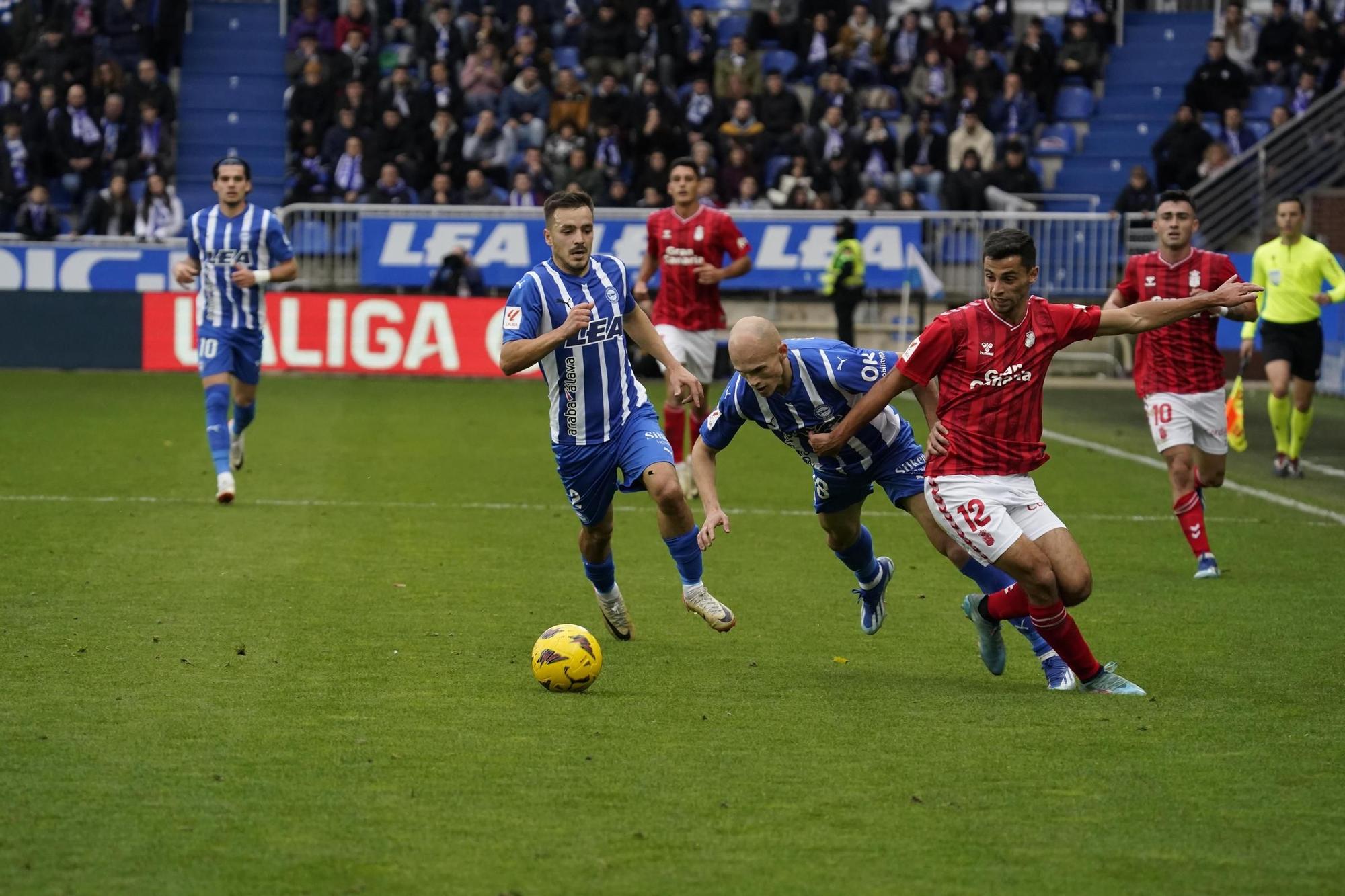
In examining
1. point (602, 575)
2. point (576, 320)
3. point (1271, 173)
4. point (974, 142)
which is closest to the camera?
point (576, 320)

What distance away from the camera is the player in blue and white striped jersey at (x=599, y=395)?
7664 mm

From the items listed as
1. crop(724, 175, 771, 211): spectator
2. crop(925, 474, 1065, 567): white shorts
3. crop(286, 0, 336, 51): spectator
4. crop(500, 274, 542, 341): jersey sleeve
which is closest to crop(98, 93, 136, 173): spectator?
crop(286, 0, 336, 51): spectator

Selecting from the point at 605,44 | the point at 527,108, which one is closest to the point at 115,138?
the point at 527,108

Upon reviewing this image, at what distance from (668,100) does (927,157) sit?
3947mm

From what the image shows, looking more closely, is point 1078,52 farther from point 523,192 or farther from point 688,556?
point 688,556

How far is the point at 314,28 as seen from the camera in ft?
94.5

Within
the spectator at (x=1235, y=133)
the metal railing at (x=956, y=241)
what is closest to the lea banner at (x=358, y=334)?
the metal railing at (x=956, y=241)

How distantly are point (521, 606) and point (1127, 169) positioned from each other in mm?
Result: 21542

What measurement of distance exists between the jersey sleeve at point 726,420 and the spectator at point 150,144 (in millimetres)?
20915

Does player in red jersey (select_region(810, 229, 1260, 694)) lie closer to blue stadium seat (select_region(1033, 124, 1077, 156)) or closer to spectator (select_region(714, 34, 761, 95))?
spectator (select_region(714, 34, 761, 95))

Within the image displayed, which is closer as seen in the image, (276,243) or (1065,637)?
(1065,637)

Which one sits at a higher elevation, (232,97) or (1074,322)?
(232,97)

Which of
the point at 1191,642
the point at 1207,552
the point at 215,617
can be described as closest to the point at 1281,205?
the point at 1207,552

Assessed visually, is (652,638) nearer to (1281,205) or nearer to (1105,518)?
(1105,518)
